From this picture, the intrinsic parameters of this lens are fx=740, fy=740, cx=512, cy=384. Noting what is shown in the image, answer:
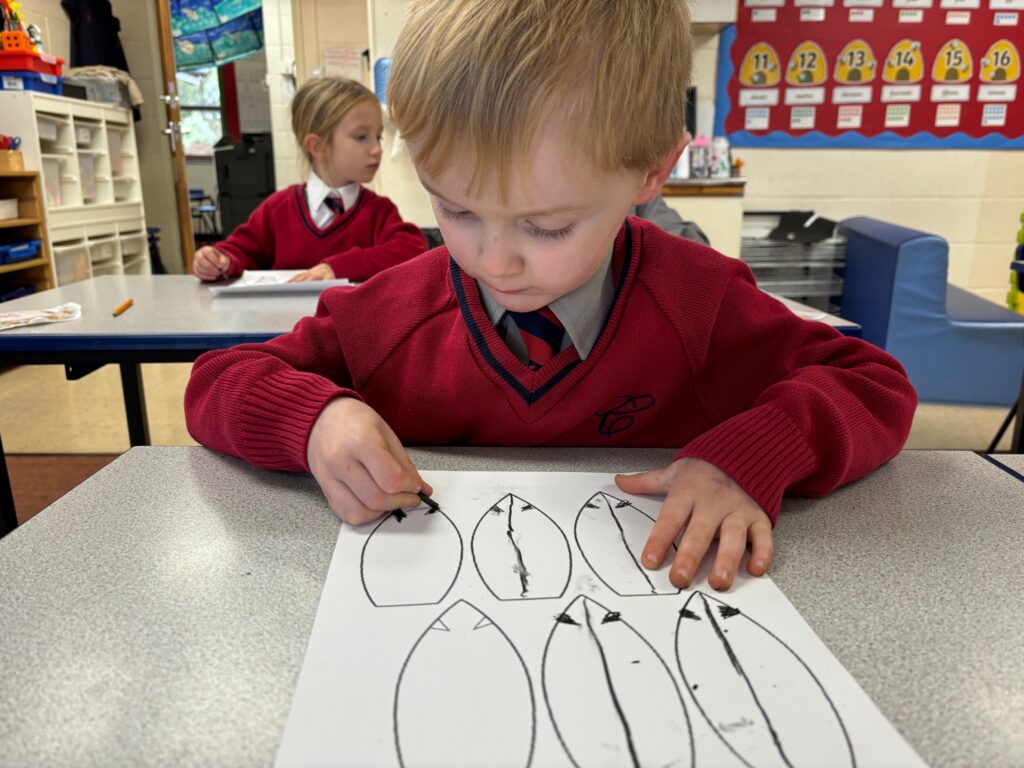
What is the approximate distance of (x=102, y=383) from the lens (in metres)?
2.79

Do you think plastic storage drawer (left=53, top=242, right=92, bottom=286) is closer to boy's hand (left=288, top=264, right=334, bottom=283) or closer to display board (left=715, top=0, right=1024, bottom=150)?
boy's hand (left=288, top=264, right=334, bottom=283)

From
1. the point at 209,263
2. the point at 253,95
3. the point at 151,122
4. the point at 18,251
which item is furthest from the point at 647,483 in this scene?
the point at 253,95

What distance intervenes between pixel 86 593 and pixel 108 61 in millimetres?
4604

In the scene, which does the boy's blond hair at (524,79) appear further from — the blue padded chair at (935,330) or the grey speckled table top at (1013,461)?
the blue padded chair at (935,330)

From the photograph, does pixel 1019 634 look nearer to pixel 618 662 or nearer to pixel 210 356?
pixel 618 662

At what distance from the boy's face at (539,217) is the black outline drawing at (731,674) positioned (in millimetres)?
251

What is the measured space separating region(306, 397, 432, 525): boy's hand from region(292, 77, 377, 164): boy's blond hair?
157 cm

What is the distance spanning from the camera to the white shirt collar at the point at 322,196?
196 cm

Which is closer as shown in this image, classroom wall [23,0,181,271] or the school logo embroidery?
the school logo embroidery

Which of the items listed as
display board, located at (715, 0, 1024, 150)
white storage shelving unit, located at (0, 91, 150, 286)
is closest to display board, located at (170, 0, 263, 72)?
white storage shelving unit, located at (0, 91, 150, 286)

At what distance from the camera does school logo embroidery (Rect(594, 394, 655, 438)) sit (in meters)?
0.75

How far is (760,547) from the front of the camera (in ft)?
1.52

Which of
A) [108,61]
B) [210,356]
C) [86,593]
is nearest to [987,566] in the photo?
[86,593]

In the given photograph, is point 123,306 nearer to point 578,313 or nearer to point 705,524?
point 578,313
